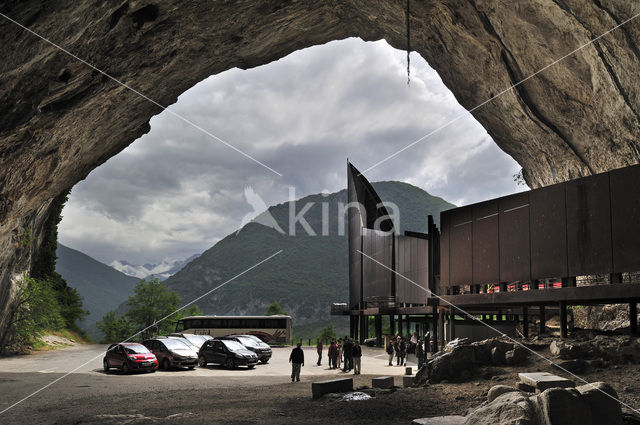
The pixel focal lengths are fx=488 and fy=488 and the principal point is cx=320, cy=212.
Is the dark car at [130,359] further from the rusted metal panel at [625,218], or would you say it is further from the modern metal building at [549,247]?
the rusted metal panel at [625,218]

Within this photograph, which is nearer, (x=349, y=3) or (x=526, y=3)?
(x=526, y=3)

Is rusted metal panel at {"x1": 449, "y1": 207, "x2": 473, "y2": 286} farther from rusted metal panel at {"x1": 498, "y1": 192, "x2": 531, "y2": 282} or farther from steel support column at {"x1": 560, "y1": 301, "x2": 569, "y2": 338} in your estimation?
steel support column at {"x1": 560, "y1": 301, "x2": 569, "y2": 338}

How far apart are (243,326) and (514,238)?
31735mm

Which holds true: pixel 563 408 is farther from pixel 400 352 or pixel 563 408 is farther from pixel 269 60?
pixel 269 60

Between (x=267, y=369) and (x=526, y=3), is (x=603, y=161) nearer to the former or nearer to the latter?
(x=526, y=3)

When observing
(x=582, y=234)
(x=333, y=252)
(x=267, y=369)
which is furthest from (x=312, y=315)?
(x=582, y=234)

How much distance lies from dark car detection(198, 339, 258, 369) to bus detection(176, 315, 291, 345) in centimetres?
1860

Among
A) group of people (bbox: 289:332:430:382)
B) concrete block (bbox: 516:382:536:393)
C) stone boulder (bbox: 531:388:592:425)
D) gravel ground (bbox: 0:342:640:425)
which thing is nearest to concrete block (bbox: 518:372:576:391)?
concrete block (bbox: 516:382:536:393)

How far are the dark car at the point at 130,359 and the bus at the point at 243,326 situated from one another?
72.7 feet

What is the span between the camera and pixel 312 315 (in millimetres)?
162500

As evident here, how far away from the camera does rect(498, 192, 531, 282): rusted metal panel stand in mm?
19188

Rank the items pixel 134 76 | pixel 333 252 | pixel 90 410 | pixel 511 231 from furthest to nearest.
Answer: pixel 333 252 → pixel 134 76 → pixel 511 231 → pixel 90 410

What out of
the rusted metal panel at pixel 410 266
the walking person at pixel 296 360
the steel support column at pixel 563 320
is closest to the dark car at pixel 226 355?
the walking person at pixel 296 360

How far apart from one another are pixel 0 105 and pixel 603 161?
1032 inches
